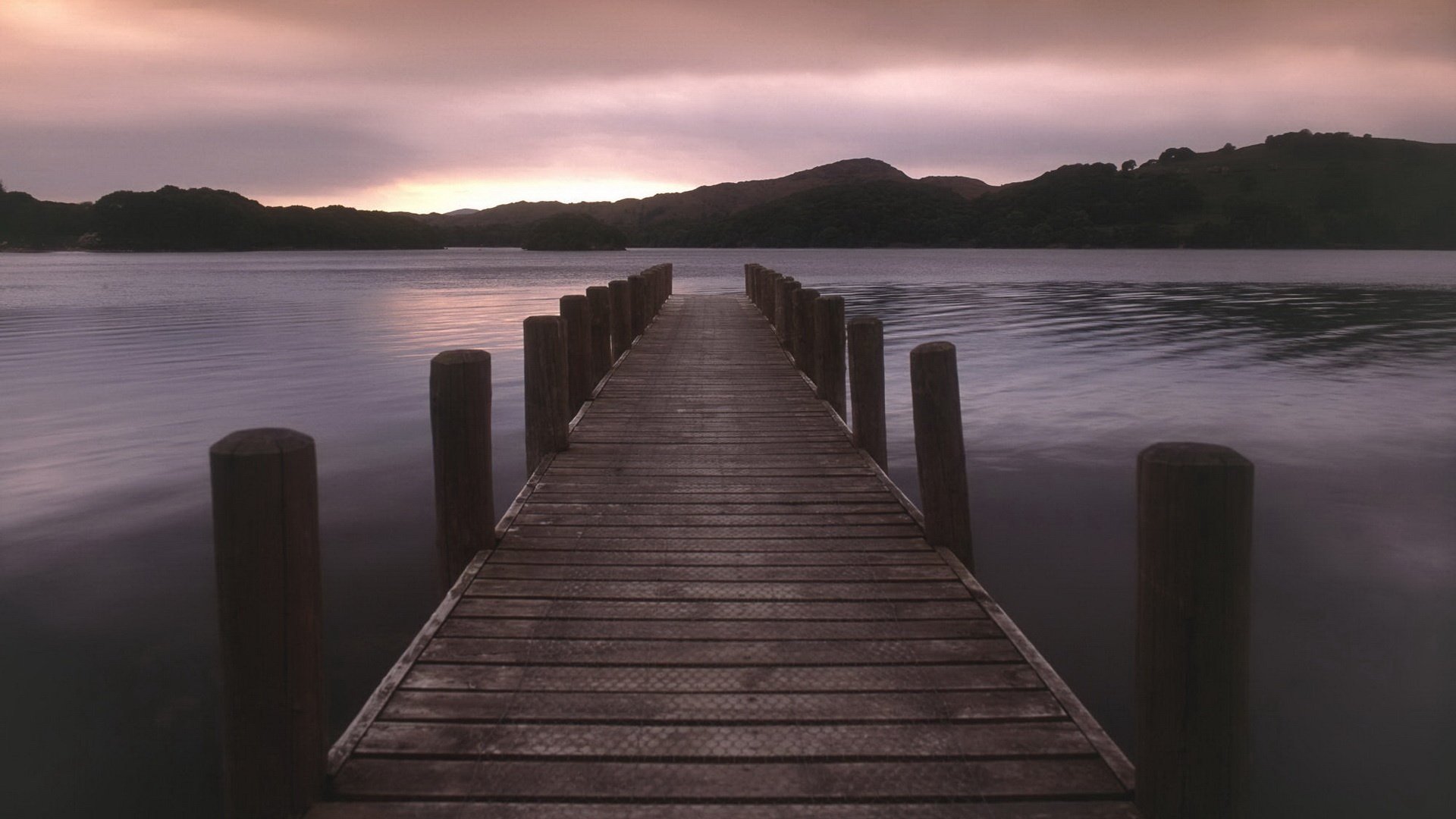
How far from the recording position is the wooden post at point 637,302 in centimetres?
1451

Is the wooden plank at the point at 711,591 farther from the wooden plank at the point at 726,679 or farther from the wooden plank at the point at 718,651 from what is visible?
the wooden plank at the point at 726,679

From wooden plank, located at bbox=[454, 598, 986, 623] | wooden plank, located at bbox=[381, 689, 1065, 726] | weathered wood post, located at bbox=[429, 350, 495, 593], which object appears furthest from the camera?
weathered wood post, located at bbox=[429, 350, 495, 593]

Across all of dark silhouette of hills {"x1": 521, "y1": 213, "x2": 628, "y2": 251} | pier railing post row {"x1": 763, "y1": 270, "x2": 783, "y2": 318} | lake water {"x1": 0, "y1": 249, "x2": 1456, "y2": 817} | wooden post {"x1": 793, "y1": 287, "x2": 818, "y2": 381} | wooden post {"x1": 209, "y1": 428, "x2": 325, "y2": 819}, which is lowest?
lake water {"x1": 0, "y1": 249, "x2": 1456, "y2": 817}

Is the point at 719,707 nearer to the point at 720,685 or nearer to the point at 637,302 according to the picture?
the point at 720,685

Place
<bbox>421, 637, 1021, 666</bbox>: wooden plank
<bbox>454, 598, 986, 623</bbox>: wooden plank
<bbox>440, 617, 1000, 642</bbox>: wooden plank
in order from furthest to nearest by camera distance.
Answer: <bbox>454, 598, 986, 623</bbox>: wooden plank, <bbox>440, 617, 1000, 642</bbox>: wooden plank, <bbox>421, 637, 1021, 666</bbox>: wooden plank

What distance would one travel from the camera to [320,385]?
18016mm

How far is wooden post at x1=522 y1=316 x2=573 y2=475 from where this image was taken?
276 inches

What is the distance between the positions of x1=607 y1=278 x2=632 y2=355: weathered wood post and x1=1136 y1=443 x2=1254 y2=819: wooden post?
9.92 m

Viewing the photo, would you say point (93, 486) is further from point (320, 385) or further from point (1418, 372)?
point (1418, 372)

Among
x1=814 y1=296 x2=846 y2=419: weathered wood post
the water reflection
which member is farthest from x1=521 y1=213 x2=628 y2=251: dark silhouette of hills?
x1=814 y1=296 x2=846 y2=419: weathered wood post

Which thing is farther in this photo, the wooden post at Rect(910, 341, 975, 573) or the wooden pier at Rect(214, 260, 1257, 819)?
the wooden post at Rect(910, 341, 975, 573)

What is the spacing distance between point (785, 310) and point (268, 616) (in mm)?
11899

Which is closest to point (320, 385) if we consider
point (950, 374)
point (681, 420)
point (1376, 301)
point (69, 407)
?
point (69, 407)

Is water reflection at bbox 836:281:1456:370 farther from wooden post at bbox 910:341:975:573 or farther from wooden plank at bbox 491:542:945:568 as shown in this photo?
wooden plank at bbox 491:542:945:568
